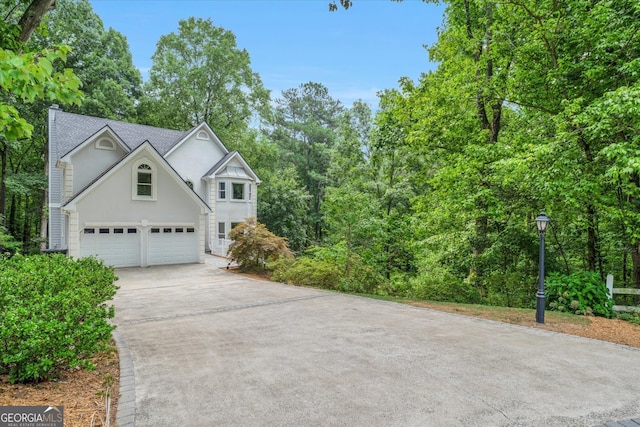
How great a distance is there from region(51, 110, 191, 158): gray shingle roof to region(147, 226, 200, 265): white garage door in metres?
4.61

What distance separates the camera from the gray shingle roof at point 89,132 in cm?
1736

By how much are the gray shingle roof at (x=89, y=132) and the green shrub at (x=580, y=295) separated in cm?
1784

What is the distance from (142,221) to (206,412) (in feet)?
47.3

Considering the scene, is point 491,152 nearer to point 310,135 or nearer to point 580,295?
point 580,295

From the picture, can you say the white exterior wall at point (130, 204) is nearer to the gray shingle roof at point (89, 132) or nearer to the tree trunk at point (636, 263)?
the gray shingle roof at point (89, 132)

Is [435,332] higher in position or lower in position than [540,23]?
lower

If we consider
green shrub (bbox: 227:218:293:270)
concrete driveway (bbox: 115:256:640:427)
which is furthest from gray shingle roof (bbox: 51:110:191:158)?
concrete driveway (bbox: 115:256:640:427)

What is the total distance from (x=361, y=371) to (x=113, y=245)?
1468 centimetres

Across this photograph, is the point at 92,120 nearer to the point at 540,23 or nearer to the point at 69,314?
the point at 69,314

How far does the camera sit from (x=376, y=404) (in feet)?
12.3

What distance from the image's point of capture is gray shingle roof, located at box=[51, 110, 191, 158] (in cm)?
1736

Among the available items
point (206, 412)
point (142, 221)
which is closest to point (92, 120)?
point (142, 221)

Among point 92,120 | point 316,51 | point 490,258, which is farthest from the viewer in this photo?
A: point 316,51

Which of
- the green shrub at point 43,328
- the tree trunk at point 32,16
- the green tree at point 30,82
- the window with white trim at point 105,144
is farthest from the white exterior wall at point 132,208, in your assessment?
the green tree at point 30,82
